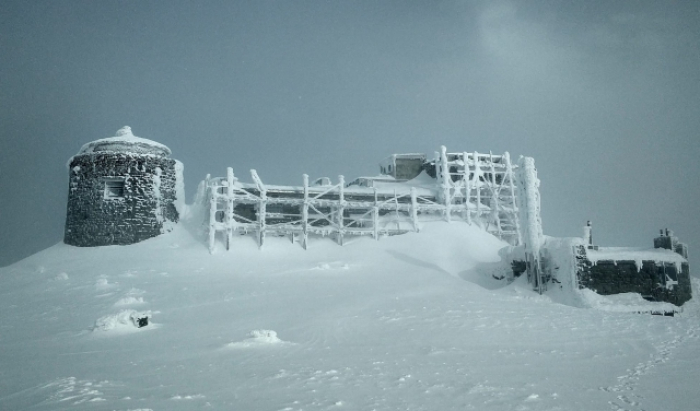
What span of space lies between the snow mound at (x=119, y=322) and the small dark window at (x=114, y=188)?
12909 mm

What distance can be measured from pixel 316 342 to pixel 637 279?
45.3 ft

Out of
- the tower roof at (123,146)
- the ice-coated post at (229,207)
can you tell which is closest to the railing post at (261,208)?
the ice-coated post at (229,207)

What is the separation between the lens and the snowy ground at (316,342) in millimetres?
5824

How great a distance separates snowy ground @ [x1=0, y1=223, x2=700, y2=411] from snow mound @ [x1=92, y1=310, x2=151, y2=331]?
0.04m

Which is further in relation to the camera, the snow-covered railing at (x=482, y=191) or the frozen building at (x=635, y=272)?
the snow-covered railing at (x=482, y=191)

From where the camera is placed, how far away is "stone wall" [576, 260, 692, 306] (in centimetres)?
1614

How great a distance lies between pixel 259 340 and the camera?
8859 mm

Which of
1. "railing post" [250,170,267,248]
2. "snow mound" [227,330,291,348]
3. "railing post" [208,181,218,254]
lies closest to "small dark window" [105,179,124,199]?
"railing post" [208,181,218,254]

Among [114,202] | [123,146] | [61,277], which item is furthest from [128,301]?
[123,146]

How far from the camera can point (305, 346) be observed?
8680 mm

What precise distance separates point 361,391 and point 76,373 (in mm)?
4587

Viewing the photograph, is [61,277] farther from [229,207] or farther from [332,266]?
[332,266]

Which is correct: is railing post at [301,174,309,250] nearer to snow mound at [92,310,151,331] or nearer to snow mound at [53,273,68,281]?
snow mound at [53,273,68,281]

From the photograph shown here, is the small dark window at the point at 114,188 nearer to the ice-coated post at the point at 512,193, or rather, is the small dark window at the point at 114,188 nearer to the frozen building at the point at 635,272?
the frozen building at the point at 635,272
